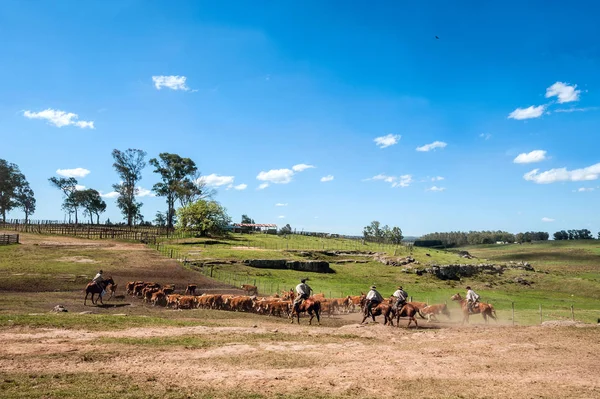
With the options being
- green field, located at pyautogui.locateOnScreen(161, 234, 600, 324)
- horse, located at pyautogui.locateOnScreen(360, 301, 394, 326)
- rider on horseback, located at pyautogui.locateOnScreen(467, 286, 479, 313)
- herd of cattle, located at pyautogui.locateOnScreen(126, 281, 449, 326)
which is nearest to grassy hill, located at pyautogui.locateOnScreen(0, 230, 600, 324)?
green field, located at pyautogui.locateOnScreen(161, 234, 600, 324)

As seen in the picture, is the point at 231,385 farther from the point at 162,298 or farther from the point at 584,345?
the point at 162,298

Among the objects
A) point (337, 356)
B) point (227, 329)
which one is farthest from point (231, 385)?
point (227, 329)

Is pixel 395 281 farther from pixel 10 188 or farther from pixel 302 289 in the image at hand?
pixel 10 188

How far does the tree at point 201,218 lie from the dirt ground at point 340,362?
209 feet

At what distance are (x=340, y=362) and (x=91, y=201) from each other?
123910 mm

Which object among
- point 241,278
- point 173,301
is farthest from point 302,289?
point 241,278

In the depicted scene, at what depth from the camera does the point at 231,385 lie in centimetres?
1101

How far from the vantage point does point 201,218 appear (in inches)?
3164

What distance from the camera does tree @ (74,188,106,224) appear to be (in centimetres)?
11680

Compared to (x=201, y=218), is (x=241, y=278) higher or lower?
lower

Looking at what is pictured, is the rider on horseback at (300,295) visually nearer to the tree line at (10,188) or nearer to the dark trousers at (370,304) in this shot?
the dark trousers at (370,304)

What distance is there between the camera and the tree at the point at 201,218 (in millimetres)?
80000

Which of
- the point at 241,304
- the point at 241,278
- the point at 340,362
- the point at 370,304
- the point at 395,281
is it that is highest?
the point at 370,304

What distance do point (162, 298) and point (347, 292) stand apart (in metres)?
20.7
